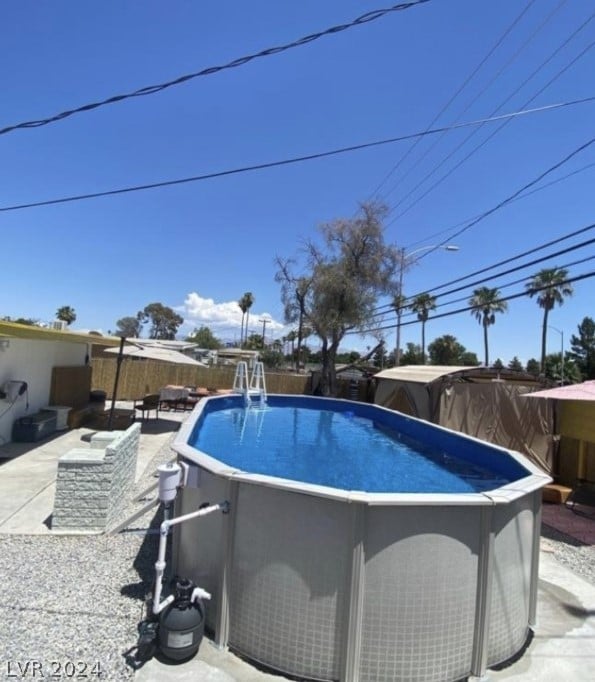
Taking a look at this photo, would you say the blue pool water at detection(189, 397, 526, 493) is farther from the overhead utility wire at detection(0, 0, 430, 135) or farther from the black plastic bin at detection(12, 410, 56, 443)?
the overhead utility wire at detection(0, 0, 430, 135)

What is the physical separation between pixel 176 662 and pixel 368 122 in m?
10.2

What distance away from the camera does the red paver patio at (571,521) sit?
6401 millimetres

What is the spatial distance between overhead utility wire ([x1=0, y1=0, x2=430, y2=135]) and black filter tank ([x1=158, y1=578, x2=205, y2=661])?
6.01 meters

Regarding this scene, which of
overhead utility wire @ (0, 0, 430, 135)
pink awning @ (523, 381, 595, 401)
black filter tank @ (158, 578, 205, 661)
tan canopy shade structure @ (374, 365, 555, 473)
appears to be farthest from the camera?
tan canopy shade structure @ (374, 365, 555, 473)

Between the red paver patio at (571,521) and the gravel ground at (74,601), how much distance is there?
1066 mm

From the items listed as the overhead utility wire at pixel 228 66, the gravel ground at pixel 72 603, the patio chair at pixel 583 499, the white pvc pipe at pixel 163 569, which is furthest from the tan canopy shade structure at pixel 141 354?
the patio chair at pixel 583 499

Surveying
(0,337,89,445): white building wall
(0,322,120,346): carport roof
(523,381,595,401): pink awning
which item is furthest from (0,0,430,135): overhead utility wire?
(523,381,595,401): pink awning

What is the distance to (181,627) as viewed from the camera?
9.71 feet

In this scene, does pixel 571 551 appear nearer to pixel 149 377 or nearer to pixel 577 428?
pixel 577 428

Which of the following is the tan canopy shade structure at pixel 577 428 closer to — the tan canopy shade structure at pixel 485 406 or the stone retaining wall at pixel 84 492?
the tan canopy shade structure at pixel 485 406

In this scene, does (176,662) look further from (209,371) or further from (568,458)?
(209,371)

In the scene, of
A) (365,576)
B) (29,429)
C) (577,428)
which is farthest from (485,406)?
(29,429)

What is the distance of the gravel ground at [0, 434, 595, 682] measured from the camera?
2.89 m

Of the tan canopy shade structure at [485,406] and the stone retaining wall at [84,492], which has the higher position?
the tan canopy shade structure at [485,406]
